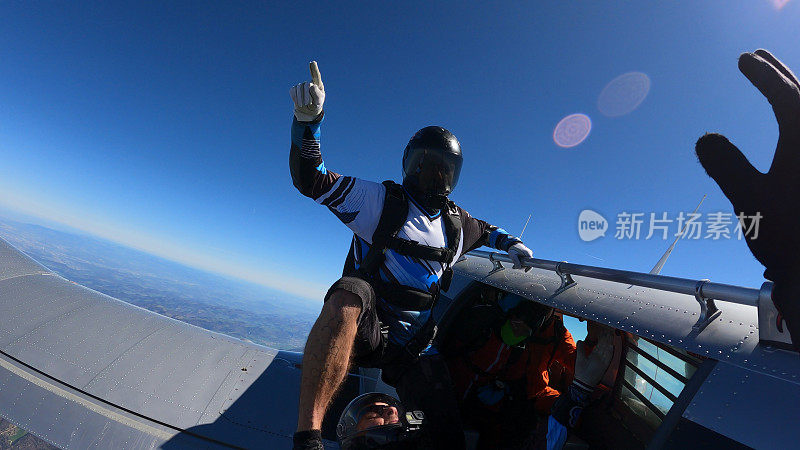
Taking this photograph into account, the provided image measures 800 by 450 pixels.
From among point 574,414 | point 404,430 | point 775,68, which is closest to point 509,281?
point 574,414

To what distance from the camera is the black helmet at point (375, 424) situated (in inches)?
61.9

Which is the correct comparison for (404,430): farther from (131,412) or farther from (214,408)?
(131,412)

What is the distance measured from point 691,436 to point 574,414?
4.99 feet

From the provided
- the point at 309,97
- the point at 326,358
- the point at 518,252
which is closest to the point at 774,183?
the point at 518,252

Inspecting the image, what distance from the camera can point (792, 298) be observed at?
1015 mm

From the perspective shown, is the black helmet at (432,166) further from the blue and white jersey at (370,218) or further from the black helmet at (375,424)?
the black helmet at (375,424)

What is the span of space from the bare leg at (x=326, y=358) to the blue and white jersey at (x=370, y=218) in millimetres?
742

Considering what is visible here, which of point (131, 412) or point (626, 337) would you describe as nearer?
point (131, 412)

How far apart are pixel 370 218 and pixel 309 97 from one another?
912mm

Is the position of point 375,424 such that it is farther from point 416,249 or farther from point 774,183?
point 774,183

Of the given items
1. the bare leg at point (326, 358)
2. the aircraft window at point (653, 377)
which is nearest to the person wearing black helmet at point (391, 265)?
the bare leg at point (326, 358)

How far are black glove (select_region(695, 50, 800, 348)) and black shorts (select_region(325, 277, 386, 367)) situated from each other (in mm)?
1601

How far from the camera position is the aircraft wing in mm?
2514

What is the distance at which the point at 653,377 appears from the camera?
249 cm
